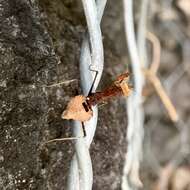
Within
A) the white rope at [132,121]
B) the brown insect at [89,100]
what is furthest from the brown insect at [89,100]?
the white rope at [132,121]

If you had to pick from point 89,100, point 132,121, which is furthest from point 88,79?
point 132,121

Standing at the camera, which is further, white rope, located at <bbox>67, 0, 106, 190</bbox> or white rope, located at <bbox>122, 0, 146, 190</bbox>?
white rope, located at <bbox>122, 0, 146, 190</bbox>

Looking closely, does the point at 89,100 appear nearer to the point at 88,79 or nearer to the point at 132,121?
the point at 88,79

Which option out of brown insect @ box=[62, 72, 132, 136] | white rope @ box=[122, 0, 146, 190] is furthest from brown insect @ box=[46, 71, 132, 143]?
white rope @ box=[122, 0, 146, 190]

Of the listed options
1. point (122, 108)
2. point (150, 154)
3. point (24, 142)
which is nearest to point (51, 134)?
point (24, 142)

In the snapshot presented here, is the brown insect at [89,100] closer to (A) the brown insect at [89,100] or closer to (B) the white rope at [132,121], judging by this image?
(A) the brown insect at [89,100]

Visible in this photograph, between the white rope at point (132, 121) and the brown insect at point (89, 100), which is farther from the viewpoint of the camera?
the white rope at point (132, 121)

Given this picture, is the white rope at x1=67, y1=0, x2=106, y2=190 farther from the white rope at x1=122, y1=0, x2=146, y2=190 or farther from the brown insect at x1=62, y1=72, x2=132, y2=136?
the white rope at x1=122, y1=0, x2=146, y2=190
